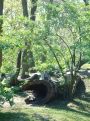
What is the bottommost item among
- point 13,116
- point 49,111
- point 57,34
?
point 49,111

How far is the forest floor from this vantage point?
41.6 feet

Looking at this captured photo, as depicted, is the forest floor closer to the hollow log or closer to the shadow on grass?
the shadow on grass

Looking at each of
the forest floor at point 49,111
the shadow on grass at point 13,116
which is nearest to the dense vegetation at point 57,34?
the forest floor at point 49,111

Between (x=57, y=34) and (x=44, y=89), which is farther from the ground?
(x=57, y=34)

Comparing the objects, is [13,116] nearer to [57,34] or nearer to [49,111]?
[49,111]

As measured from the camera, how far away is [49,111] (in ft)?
45.8

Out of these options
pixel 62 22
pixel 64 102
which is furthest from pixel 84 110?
pixel 62 22

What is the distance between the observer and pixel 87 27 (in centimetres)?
1568

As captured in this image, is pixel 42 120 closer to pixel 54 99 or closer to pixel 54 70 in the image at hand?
pixel 54 99

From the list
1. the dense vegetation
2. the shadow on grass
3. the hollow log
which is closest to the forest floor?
the shadow on grass

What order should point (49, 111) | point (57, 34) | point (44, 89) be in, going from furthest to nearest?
point (44, 89)
point (57, 34)
point (49, 111)

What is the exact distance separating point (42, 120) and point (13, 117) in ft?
2.86

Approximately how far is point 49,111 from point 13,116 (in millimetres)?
1800

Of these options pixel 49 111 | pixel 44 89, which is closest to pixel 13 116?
pixel 49 111
